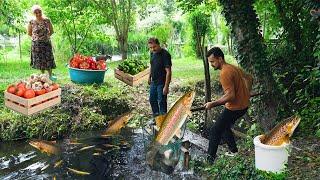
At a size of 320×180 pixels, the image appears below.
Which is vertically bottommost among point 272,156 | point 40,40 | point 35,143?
point 35,143

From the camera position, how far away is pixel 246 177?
5797 mm

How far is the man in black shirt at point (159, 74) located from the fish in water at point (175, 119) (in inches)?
67.3

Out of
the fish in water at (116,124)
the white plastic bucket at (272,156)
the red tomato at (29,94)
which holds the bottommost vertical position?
the fish in water at (116,124)

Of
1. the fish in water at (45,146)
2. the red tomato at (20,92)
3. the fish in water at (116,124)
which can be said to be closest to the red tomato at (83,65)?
the fish in water at (116,124)

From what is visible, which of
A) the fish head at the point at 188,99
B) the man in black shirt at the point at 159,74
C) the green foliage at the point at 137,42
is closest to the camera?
the fish head at the point at 188,99

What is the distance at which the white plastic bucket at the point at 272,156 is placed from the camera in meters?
5.51

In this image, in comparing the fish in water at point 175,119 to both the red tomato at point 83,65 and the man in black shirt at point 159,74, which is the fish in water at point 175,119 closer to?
the man in black shirt at point 159,74

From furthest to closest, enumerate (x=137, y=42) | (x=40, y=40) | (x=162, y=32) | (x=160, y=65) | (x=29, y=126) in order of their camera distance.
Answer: (x=162, y=32), (x=137, y=42), (x=40, y=40), (x=29, y=126), (x=160, y=65)

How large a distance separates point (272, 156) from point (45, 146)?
15.1 feet

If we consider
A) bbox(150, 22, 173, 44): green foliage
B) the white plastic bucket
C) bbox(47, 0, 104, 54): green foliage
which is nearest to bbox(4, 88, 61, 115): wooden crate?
the white plastic bucket

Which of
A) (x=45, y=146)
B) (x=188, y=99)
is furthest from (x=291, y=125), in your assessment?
(x=45, y=146)

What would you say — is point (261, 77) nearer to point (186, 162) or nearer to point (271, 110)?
point (271, 110)

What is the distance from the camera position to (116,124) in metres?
9.67

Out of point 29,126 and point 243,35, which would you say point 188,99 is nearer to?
point 243,35
